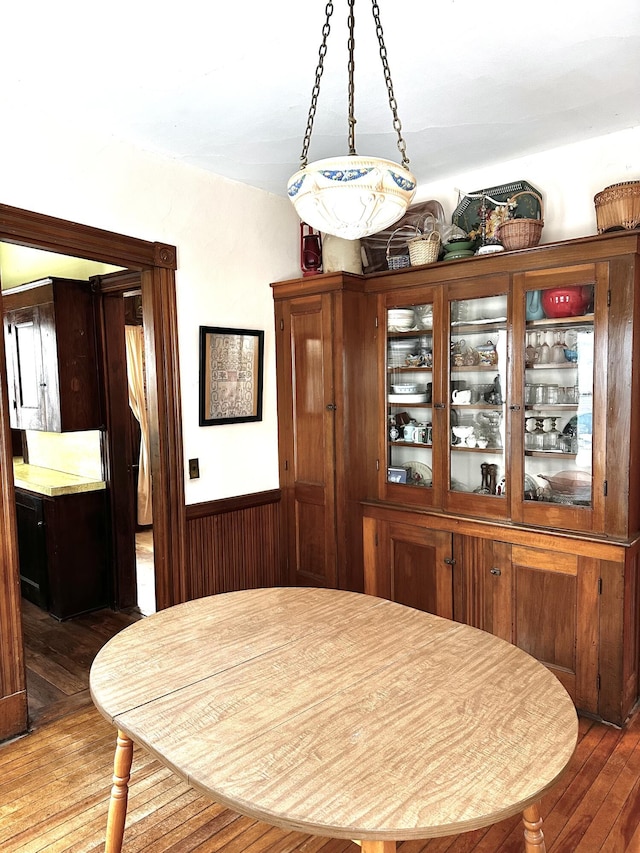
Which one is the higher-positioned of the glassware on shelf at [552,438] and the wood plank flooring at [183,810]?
the glassware on shelf at [552,438]

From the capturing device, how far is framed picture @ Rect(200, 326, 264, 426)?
10.4 ft

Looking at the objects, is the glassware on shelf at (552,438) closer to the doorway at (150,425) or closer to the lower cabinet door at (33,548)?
the doorway at (150,425)

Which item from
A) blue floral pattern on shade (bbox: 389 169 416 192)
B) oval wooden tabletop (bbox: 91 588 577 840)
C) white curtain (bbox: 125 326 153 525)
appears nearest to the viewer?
oval wooden tabletop (bbox: 91 588 577 840)

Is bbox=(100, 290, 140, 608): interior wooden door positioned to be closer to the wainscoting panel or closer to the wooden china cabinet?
the wainscoting panel

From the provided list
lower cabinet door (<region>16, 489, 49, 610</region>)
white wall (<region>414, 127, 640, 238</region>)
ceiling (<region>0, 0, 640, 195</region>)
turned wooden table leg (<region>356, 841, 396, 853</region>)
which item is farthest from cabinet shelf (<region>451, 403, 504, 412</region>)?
lower cabinet door (<region>16, 489, 49, 610</region>)

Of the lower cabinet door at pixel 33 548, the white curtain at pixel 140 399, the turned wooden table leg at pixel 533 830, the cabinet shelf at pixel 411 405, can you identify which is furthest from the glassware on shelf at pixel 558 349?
the white curtain at pixel 140 399

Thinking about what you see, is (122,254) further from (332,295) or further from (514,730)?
(514,730)

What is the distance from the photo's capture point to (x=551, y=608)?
8.80ft

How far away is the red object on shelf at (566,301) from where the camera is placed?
2576mm

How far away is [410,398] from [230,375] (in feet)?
3.31

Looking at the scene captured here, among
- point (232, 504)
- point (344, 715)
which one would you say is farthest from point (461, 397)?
point (344, 715)

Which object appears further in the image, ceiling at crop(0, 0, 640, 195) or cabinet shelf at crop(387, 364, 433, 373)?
cabinet shelf at crop(387, 364, 433, 373)

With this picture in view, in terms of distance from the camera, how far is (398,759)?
4.01 ft

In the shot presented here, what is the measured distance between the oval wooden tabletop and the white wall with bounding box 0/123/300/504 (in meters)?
1.44
